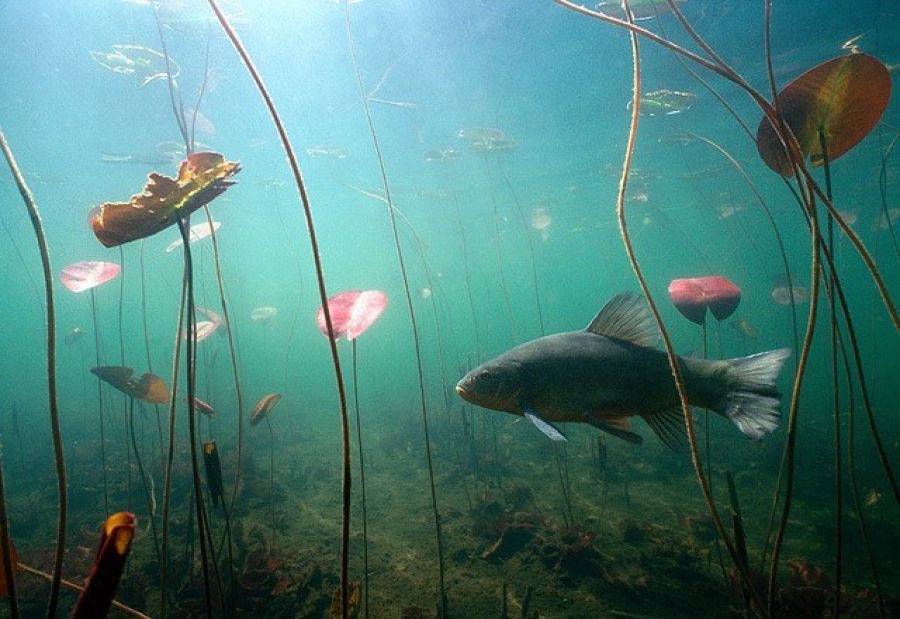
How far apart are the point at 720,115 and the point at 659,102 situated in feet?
23.2

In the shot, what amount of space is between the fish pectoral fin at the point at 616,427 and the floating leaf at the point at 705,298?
114 centimetres

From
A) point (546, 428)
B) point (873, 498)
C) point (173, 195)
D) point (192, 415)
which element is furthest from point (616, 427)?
point (873, 498)

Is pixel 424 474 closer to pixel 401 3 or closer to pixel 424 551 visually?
pixel 424 551

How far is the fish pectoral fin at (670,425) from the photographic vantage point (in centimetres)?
244

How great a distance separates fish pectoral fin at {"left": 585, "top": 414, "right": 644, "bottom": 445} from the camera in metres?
2.27

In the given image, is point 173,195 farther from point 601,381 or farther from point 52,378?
point 601,381

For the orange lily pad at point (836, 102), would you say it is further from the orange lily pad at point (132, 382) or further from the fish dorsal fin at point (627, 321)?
the orange lily pad at point (132, 382)

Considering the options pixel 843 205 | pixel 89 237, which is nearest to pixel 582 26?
pixel 843 205

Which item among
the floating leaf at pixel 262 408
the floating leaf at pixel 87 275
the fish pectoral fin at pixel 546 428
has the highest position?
the floating leaf at pixel 87 275

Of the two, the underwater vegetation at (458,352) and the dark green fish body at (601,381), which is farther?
the dark green fish body at (601,381)

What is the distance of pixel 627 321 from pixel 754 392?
76 centimetres

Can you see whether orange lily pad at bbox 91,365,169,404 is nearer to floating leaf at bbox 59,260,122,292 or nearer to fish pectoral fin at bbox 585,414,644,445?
floating leaf at bbox 59,260,122,292

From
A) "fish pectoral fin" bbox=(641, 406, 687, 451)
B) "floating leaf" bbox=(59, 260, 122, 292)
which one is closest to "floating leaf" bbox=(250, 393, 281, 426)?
"floating leaf" bbox=(59, 260, 122, 292)

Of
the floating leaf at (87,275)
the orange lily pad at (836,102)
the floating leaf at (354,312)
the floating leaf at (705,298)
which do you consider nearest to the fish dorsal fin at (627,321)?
the floating leaf at (705,298)
